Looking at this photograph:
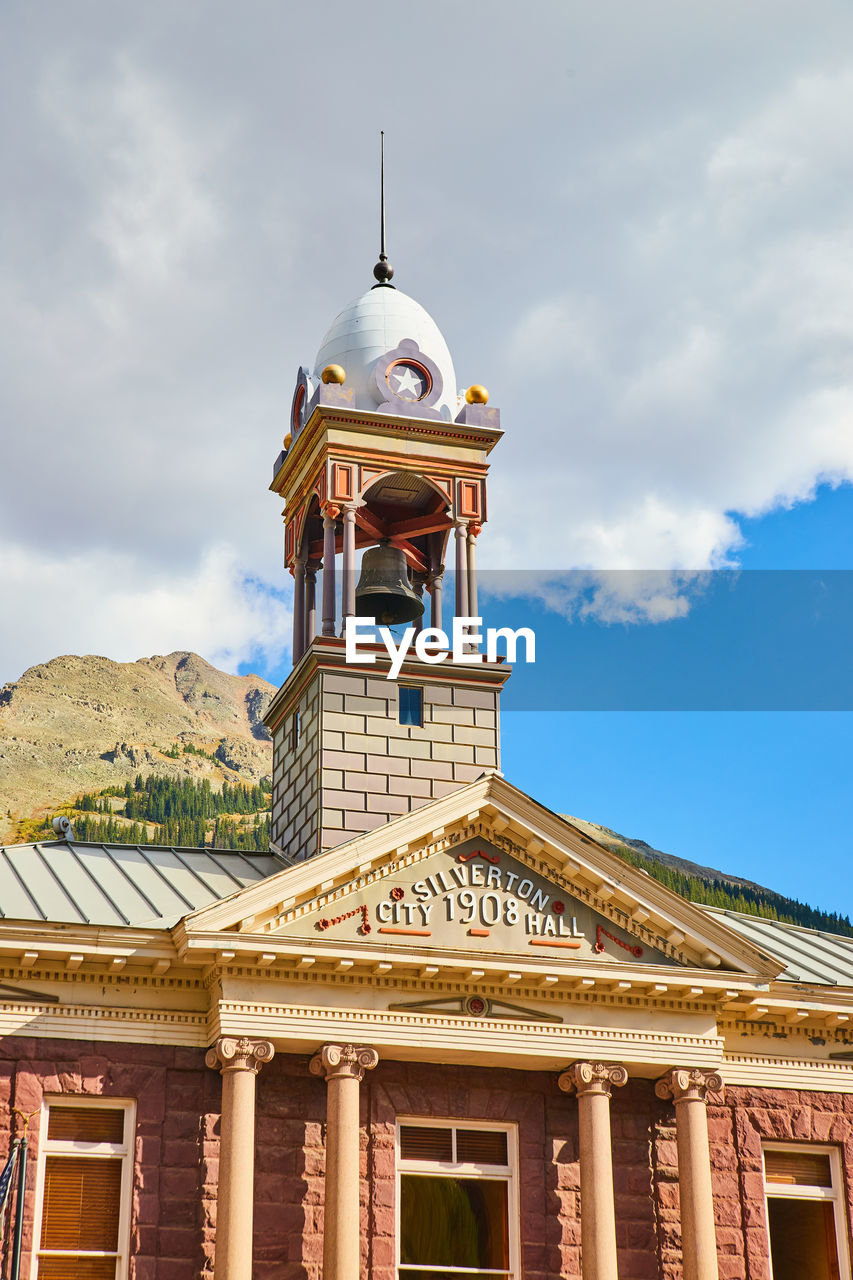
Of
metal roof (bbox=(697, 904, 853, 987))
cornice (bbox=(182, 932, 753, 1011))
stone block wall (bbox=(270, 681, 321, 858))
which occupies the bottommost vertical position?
cornice (bbox=(182, 932, 753, 1011))

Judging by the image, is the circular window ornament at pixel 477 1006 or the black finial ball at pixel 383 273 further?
the black finial ball at pixel 383 273

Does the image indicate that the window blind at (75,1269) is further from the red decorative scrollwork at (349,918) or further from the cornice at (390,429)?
the cornice at (390,429)

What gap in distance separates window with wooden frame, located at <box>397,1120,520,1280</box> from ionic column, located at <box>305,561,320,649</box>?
10.6 metres

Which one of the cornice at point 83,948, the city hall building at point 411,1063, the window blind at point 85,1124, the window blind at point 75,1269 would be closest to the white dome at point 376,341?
the city hall building at point 411,1063

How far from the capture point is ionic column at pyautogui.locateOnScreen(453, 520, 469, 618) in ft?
98.2

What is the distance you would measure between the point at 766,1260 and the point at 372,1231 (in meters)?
6.01

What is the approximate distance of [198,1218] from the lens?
22297mm

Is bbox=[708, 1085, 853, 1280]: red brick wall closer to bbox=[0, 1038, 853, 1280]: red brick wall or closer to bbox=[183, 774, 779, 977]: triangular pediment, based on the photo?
bbox=[0, 1038, 853, 1280]: red brick wall

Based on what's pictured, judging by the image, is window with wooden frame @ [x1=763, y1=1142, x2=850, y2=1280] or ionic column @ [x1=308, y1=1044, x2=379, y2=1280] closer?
ionic column @ [x1=308, y1=1044, x2=379, y2=1280]

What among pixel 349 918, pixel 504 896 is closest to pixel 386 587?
pixel 504 896

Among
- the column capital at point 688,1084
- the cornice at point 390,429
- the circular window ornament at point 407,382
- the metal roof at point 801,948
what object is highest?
the circular window ornament at point 407,382

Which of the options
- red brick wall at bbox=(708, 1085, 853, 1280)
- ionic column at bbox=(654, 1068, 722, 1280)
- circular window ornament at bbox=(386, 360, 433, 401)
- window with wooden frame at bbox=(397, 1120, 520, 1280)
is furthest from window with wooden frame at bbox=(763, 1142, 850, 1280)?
circular window ornament at bbox=(386, 360, 433, 401)

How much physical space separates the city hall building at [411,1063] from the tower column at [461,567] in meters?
3.95

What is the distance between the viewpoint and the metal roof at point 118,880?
2384cm
